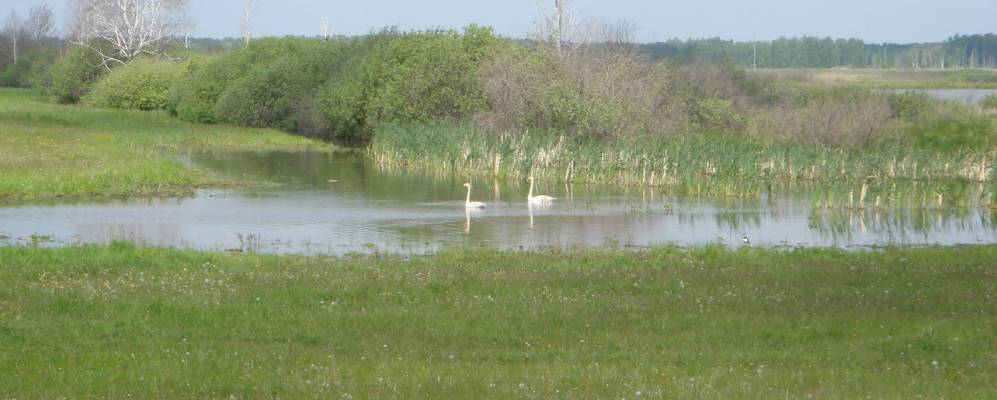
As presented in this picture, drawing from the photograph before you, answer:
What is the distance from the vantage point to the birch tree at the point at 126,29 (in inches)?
3514

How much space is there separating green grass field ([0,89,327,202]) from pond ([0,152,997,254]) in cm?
205

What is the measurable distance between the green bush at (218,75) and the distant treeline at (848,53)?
275 feet

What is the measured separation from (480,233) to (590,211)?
522 cm

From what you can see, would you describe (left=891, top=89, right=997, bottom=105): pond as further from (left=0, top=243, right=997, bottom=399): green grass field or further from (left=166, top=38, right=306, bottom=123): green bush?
(left=0, top=243, right=997, bottom=399): green grass field

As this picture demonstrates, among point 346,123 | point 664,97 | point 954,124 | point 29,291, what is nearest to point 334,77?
point 346,123

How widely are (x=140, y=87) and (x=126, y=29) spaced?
16.9 meters

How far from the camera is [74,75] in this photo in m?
87.5

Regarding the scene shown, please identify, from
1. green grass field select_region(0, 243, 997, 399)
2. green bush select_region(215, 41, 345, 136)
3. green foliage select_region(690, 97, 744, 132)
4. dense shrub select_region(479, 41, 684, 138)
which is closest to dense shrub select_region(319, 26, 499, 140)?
dense shrub select_region(479, 41, 684, 138)

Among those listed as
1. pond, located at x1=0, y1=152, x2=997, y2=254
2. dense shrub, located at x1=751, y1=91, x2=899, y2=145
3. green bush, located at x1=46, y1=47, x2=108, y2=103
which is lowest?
pond, located at x1=0, y1=152, x2=997, y2=254

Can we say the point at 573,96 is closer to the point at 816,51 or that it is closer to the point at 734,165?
the point at 734,165

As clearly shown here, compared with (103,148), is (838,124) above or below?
above

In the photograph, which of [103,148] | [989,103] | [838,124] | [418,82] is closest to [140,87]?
[418,82]

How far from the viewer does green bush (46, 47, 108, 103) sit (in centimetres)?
8725

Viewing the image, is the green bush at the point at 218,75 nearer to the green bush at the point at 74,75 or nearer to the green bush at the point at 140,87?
the green bush at the point at 140,87
